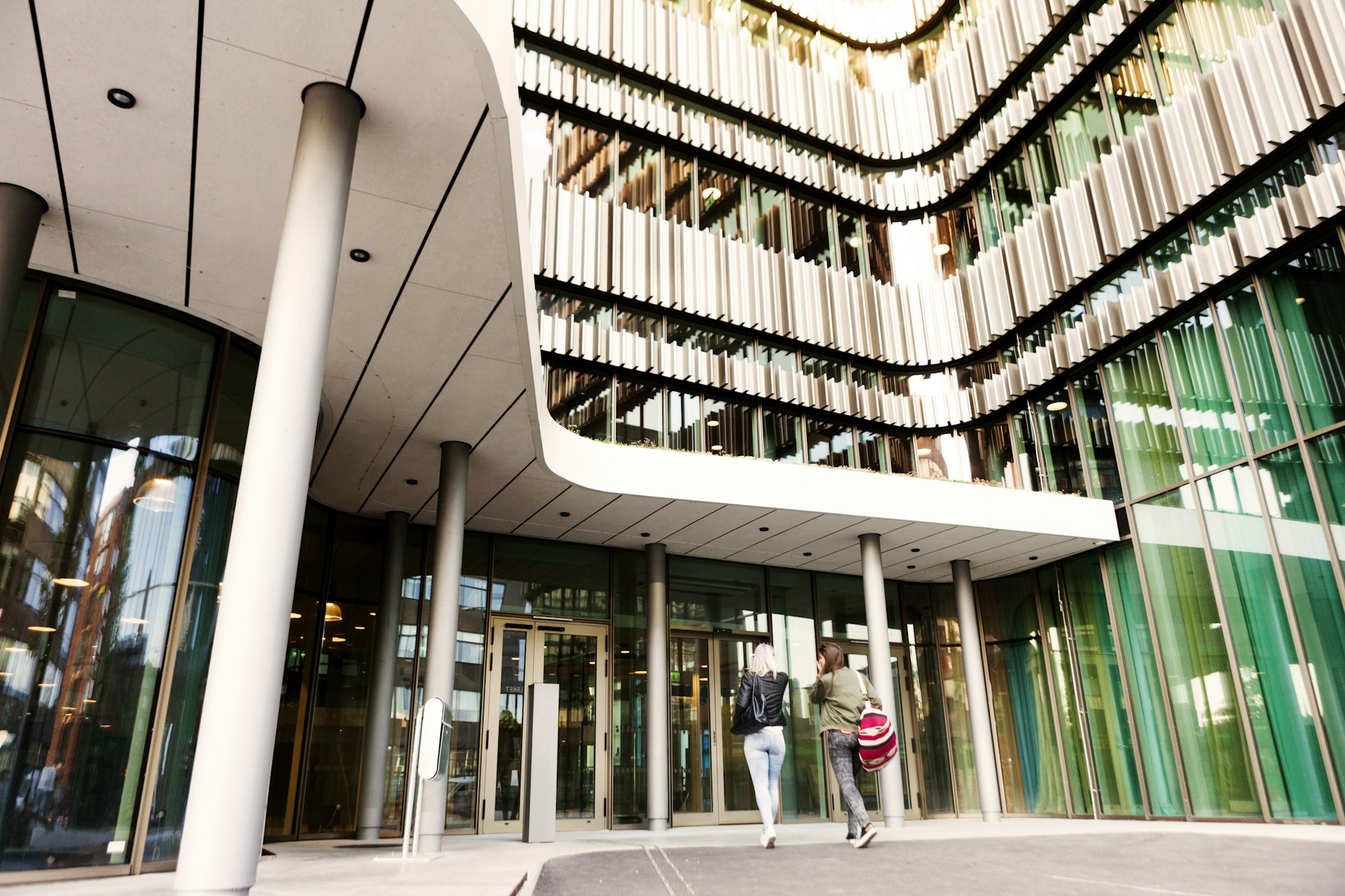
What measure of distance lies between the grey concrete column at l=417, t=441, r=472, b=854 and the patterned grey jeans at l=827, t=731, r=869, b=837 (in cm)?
391

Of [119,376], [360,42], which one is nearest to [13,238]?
[119,376]

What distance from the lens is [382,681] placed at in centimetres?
1195

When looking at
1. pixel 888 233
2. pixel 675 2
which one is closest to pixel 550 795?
pixel 888 233

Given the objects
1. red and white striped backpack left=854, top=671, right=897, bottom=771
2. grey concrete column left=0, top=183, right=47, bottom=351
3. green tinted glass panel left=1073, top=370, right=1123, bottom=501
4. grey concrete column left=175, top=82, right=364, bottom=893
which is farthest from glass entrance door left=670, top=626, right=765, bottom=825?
grey concrete column left=0, top=183, right=47, bottom=351

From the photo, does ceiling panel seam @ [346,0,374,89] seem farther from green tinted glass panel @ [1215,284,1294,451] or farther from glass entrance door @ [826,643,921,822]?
green tinted glass panel @ [1215,284,1294,451]

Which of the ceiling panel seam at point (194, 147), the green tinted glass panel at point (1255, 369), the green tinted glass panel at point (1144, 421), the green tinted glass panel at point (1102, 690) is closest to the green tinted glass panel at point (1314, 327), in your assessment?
the green tinted glass panel at point (1255, 369)

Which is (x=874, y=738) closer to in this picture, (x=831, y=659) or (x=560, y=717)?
(x=831, y=659)

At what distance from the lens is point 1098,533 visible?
13.8 meters

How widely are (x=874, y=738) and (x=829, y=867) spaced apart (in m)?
1.92

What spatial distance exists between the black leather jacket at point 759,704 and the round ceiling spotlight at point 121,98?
6.56 metres

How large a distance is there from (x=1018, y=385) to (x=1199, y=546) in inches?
181

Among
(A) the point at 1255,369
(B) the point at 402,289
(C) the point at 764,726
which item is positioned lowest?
(C) the point at 764,726

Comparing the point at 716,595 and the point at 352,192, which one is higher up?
the point at 352,192

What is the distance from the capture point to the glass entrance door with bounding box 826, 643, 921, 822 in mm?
14703
